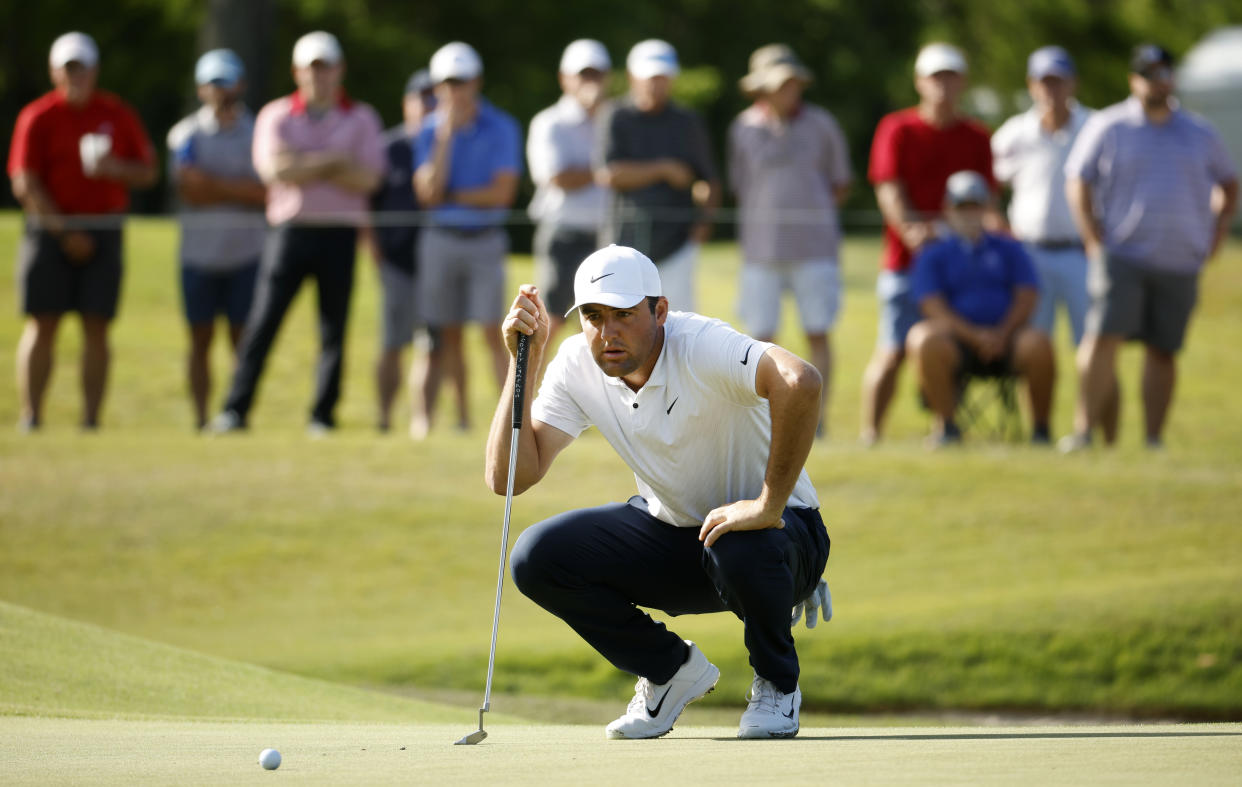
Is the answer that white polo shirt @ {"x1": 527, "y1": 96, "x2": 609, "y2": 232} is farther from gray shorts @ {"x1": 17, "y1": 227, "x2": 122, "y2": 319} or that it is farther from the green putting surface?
the green putting surface

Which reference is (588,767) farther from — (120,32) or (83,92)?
(120,32)

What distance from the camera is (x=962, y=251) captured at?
10.5 m

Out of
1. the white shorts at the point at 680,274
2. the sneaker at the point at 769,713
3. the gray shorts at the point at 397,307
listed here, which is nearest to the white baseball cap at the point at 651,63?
the white shorts at the point at 680,274

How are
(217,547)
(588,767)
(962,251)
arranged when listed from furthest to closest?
(962,251) → (217,547) → (588,767)

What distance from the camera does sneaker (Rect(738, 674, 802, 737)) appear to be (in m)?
4.74

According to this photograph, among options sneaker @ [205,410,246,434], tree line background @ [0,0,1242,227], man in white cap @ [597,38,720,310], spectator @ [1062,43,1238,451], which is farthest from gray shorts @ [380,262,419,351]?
tree line background @ [0,0,1242,227]

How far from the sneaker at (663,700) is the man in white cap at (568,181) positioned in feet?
18.4

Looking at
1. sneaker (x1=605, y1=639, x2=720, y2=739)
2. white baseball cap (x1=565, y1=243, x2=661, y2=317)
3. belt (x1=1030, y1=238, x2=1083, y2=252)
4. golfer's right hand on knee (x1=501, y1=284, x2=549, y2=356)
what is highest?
belt (x1=1030, y1=238, x2=1083, y2=252)

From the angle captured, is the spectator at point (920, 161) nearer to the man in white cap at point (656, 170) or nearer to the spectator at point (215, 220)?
the man in white cap at point (656, 170)

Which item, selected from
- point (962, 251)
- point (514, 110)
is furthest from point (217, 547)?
point (514, 110)

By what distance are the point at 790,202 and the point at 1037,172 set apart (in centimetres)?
160

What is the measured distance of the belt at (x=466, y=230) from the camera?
1092 cm

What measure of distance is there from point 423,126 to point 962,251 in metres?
3.47

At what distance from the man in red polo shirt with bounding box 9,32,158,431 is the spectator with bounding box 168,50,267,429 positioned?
1.20 ft
